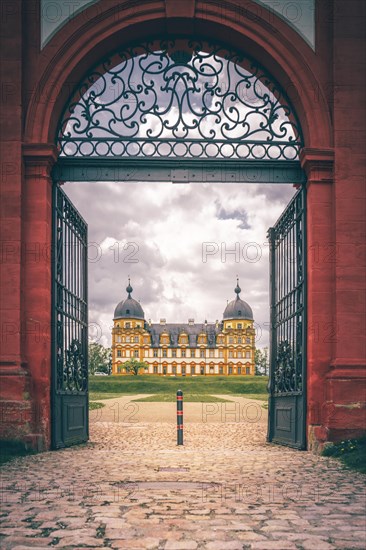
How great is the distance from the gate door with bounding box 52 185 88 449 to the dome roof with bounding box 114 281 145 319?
Answer: 9067 cm

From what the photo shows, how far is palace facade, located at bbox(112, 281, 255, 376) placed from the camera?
3971 inches

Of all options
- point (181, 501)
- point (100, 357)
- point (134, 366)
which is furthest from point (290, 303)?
point (100, 357)

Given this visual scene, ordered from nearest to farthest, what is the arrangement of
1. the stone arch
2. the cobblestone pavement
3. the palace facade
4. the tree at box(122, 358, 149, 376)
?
the cobblestone pavement < the stone arch < the tree at box(122, 358, 149, 376) < the palace facade

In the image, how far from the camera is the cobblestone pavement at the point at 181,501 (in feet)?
16.0

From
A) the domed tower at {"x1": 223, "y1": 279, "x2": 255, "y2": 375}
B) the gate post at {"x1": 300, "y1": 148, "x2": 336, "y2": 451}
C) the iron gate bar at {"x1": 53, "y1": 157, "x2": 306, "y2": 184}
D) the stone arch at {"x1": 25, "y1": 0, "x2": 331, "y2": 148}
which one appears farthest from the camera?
the domed tower at {"x1": 223, "y1": 279, "x2": 255, "y2": 375}

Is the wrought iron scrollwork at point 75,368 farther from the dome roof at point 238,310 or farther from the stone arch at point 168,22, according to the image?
the dome roof at point 238,310

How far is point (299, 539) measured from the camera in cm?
485

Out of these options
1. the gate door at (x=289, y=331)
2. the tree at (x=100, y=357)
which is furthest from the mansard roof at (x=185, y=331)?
the gate door at (x=289, y=331)

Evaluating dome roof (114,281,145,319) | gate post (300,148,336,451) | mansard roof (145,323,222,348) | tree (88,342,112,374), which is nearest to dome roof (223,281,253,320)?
mansard roof (145,323,222,348)

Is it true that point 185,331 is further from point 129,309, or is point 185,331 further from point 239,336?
point 239,336

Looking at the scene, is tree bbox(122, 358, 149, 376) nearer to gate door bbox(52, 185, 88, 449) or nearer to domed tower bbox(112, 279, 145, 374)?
domed tower bbox(112, 279, 145, 374)

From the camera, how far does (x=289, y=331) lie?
12.4 meters

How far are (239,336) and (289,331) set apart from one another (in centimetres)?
9014

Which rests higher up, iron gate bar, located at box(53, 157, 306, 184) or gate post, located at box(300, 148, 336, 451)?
iron gate bar, located at box(53, 157, 306, 184)
